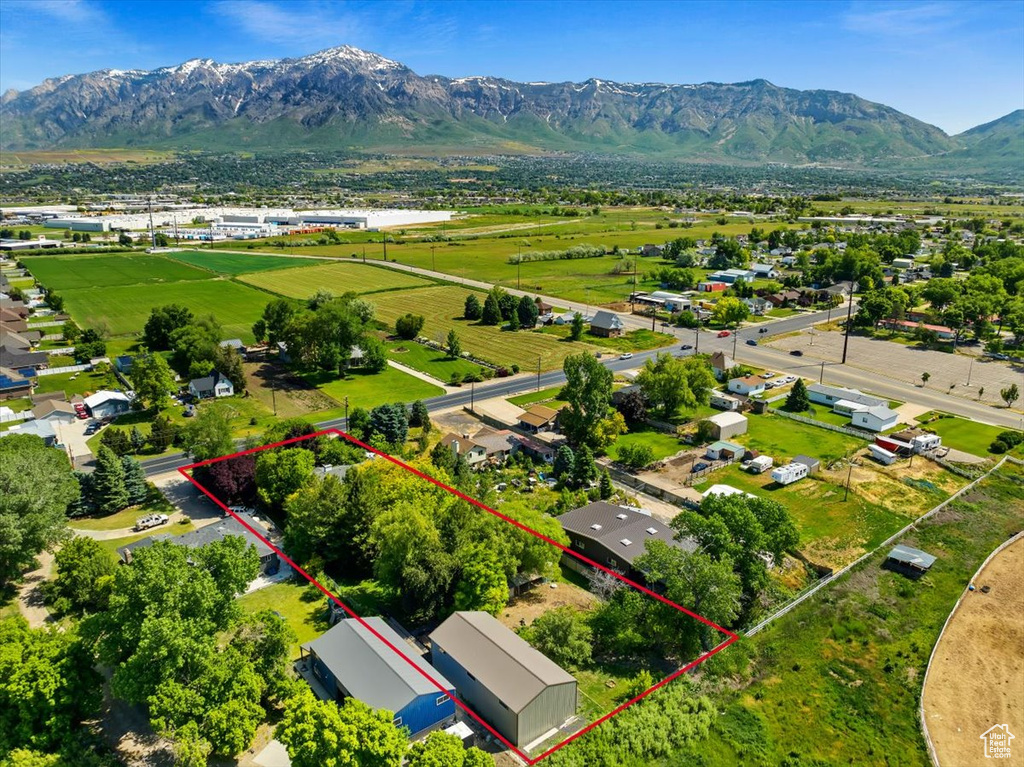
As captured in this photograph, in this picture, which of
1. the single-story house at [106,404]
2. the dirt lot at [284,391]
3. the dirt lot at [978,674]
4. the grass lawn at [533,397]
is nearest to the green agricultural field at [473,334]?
the grass lawn at [533,397]

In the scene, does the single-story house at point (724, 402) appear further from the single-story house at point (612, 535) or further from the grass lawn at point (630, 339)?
the single-story house at point (612, 535)

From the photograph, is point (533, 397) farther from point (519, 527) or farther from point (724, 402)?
point (519, 527)

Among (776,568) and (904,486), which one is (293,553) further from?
(904,486)

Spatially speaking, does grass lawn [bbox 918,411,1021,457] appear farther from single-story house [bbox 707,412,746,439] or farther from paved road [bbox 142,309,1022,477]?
single-story house [bbox 707,412,746,439]

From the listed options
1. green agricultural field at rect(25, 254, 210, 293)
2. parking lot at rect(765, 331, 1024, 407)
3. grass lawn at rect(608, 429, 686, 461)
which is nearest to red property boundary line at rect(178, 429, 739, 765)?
grass lawn at rect(608, 429, 686, 461)

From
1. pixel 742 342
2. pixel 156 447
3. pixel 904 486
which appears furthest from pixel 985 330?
pixel 156 447

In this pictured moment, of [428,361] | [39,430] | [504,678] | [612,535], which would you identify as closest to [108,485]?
[39,430]
